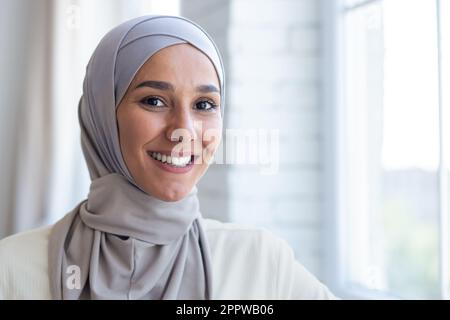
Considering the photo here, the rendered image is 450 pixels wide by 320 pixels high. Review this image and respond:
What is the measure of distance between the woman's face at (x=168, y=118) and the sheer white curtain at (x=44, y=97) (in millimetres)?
372

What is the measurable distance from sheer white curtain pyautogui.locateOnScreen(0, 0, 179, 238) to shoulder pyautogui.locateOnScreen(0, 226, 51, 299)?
0.28 meters

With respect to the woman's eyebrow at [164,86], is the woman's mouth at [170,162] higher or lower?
lower

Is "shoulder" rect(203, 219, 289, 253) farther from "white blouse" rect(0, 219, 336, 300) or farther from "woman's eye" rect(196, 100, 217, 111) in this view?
"woman's eye" rect(196, 100, 217, 111)

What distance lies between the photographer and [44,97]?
116 cm

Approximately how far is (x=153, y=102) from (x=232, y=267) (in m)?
0.28

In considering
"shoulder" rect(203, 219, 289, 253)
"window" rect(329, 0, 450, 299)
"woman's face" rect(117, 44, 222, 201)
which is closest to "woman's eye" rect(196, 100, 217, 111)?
"woman's face" rect(117, 44, 222, 201)

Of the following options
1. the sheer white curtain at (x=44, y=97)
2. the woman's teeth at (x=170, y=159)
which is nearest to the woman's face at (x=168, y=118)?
the woman's teeth at (x=170, y=159)

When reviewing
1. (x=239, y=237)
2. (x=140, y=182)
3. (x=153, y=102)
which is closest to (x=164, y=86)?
(x=153, y=102)

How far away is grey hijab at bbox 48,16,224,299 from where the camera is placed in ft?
2.70

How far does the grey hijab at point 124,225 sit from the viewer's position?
82 cm

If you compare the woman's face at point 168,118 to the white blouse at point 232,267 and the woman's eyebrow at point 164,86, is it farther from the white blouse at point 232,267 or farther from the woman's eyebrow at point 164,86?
the white blouse at point 232,267

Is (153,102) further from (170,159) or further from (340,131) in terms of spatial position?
(340,131)

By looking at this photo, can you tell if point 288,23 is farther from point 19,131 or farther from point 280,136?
point 19,131
